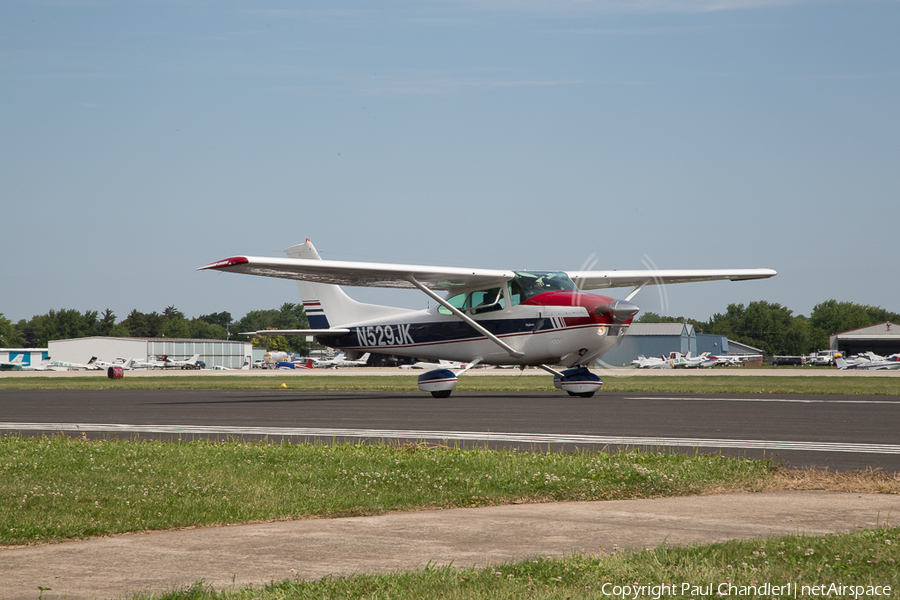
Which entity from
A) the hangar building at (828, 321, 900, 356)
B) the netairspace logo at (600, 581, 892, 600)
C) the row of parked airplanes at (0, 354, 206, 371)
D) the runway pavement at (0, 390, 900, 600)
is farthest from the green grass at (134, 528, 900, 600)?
the hangar building at (828, 321, 900, 356)

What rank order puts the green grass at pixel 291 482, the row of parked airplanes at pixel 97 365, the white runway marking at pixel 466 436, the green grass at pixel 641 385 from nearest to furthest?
1. the green grass at pixel 291 482
2. the white runway marking at pixel 466 436
3. the green grass at pixel 641 385
4. the row of parked airplanes at pixel 97 365

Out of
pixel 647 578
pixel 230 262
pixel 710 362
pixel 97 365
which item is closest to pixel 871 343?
pixel 710 362

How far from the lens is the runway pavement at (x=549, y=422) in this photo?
457 inches

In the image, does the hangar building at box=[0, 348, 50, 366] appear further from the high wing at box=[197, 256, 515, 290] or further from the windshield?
the windshield

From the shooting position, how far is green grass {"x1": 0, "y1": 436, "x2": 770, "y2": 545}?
6.94 meters

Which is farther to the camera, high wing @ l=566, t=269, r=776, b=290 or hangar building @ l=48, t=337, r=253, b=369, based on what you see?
hangar building @ l=48, t=337, r=253, b=369

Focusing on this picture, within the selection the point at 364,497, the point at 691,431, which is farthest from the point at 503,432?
the point at 364,497

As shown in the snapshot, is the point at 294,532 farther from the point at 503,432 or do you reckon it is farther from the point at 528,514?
the point at 503,432

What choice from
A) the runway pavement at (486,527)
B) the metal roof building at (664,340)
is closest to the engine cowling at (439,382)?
the runway pavement at (486,527)

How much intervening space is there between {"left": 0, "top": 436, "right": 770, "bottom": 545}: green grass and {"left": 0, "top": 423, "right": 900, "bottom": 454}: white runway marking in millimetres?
1956

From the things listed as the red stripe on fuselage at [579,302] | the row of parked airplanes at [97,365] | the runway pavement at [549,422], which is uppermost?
the red stripe on fuselage at [579,302]

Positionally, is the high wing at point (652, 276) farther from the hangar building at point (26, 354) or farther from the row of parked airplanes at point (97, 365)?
the hangar building at point (26, 354)

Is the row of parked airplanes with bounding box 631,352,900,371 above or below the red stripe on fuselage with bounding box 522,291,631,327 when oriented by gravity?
below

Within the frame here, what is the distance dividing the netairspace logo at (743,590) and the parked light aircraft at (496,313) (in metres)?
17.6
